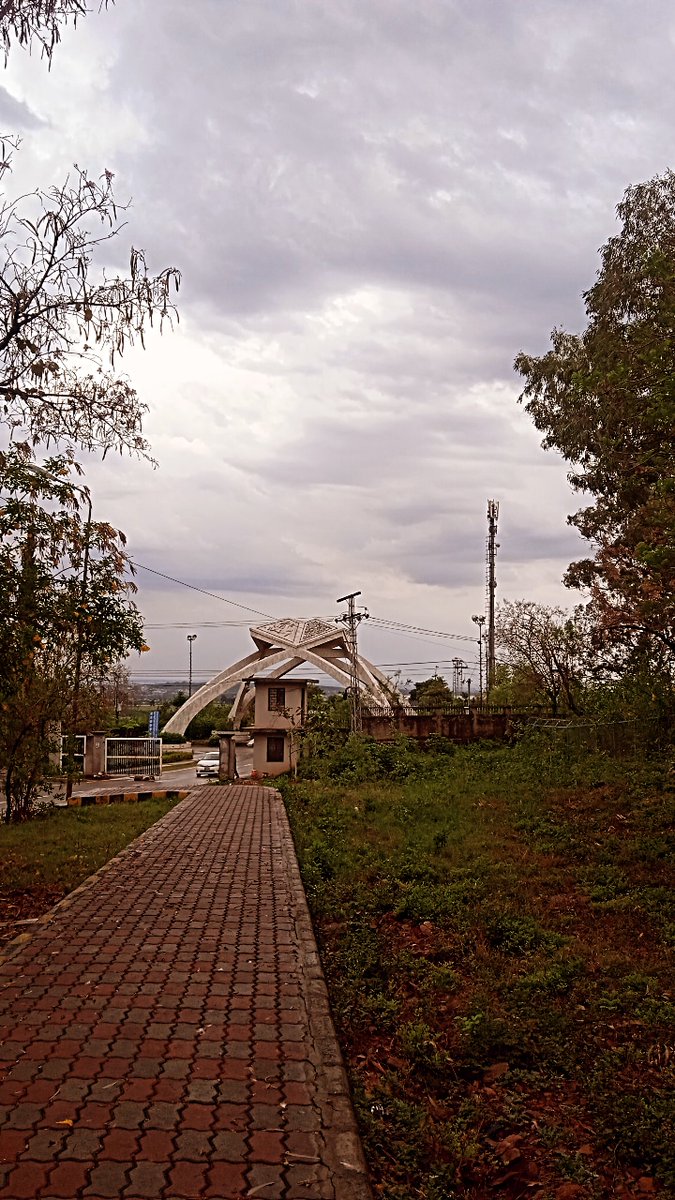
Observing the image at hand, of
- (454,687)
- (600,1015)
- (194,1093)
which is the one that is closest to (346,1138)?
(194,1093)

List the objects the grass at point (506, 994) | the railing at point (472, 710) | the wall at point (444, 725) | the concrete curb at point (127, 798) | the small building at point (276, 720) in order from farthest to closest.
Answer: the small building at point (276, 720) < the railing at point (472, 710) < the wall at point (444, 725) < the concrete curb at point (127, 798) < the grass at point (506, 994)

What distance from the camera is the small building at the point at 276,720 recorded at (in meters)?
24.4

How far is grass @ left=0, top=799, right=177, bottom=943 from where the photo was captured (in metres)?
8.52

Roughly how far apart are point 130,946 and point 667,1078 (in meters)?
3.93

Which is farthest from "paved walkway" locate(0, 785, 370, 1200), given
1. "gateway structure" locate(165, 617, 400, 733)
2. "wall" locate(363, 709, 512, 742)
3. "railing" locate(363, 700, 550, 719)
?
"gateway structure" locate(165, 617, 400, 733)

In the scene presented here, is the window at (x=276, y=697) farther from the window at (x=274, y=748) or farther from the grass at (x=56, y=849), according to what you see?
the grass at (x=56, y=849)

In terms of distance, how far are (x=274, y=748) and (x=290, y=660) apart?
16.7 metres

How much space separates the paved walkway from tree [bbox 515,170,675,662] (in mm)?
4380

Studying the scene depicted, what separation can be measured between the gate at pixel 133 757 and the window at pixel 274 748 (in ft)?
12.2

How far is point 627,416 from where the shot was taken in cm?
999

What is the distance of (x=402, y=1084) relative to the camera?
4.48 m

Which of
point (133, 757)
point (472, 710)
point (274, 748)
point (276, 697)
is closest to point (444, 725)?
point (472, 710)

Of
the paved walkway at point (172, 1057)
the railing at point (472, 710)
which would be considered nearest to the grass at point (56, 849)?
the paved walkway at point (172, 1057)

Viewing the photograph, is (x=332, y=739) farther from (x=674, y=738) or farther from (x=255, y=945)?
(x=255, y=945)
